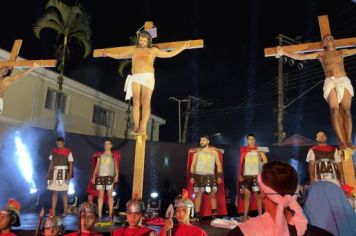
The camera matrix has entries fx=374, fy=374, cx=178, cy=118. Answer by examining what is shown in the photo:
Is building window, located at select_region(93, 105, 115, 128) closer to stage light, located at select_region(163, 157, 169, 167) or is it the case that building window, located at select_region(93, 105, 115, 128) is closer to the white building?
the white building

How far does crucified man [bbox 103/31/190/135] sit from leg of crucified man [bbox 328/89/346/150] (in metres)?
2.42

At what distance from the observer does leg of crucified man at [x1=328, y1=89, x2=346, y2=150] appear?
224 inches

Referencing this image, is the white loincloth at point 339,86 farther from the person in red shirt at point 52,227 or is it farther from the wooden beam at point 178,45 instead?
the person in red shirt at point 52,227

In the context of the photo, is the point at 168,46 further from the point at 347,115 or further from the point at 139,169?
the point at 347,115

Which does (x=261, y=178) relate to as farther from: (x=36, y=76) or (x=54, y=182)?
(x=36, y=76)

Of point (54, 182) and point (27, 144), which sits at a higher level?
point (27, 144)

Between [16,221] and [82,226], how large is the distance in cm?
105

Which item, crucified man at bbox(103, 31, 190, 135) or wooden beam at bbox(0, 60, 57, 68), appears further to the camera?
wooden beam at bbox(0, 60, 57, 68)

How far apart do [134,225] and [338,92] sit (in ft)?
12.1

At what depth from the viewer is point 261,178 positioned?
2.16 metres

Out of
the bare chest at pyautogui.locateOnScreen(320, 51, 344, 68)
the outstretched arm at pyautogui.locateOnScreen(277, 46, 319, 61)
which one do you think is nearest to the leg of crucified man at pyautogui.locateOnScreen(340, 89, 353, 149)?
the bare chest at pyautogui.locateOnScreen(320, 51, 344, 68)

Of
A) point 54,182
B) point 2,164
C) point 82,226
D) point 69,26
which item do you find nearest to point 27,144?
point 2,164

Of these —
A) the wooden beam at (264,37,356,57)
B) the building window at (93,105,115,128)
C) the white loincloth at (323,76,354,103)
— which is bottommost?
the white loincloth at (323,76,354,103)

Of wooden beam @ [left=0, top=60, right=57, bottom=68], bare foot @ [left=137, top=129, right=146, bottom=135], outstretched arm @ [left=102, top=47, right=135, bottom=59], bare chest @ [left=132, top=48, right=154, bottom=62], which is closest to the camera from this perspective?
bare foot @ [left=137, top=129, right=146, bottom=135]
